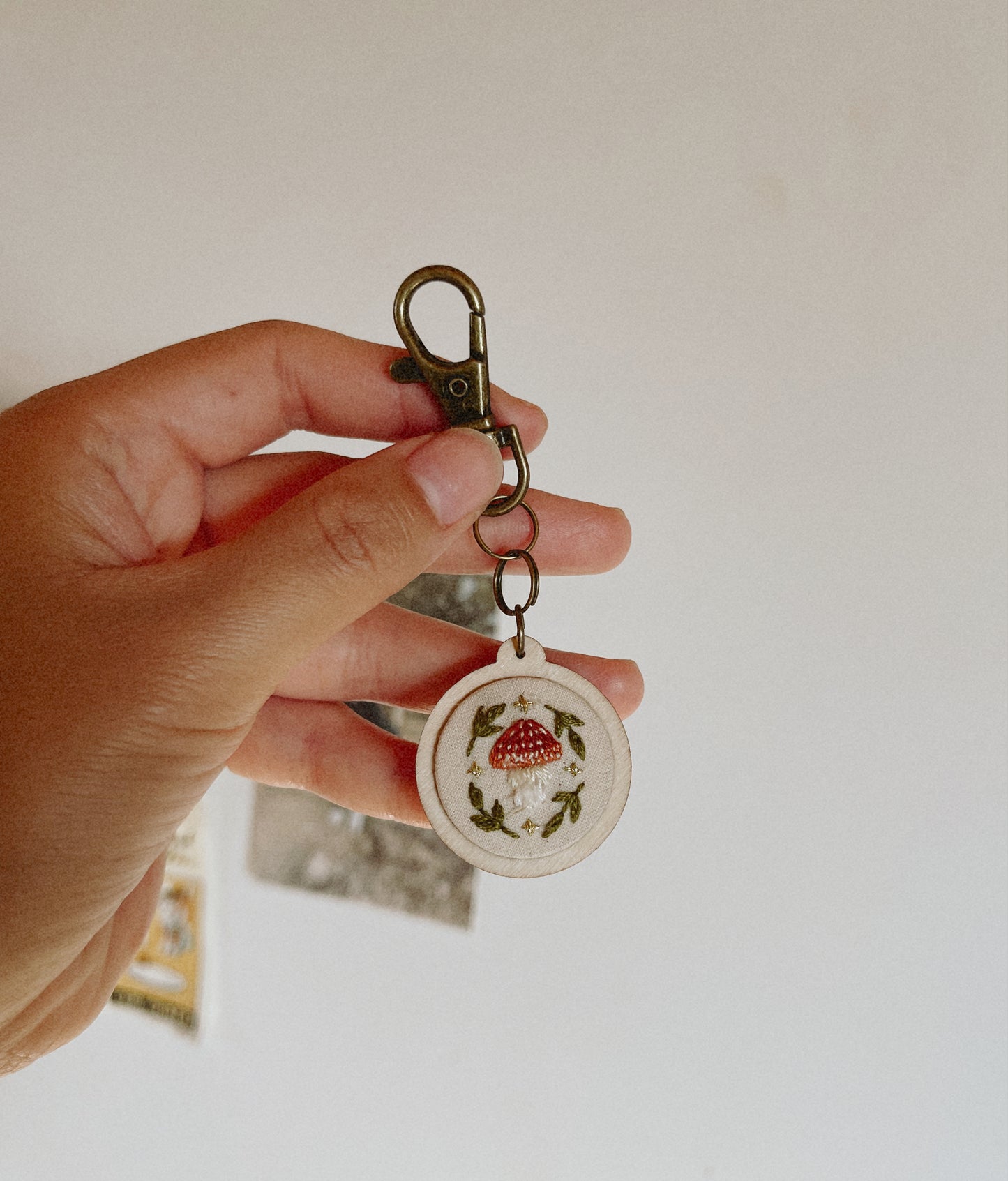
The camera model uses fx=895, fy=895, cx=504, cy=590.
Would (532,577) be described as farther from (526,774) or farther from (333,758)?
(333,758)

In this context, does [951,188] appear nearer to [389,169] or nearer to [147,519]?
[389,169]

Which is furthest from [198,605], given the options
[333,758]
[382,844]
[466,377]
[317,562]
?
[382,844]

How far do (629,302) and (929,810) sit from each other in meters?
0.73

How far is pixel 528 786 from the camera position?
3.18 feet

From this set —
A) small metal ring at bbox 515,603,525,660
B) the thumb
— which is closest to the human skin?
the thumb

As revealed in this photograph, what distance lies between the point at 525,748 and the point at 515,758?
1cm

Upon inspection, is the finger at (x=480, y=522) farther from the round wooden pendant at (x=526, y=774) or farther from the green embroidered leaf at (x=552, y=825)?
the green embroidered leaf at (x=552, y=825)

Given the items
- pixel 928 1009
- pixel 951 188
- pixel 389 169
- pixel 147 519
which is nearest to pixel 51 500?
pixel 147 519

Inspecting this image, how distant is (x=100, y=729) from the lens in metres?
0.78

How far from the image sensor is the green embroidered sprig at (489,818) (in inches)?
38.1

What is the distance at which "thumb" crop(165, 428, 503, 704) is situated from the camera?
768 millimetres

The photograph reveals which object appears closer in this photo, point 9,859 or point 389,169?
point 9,859

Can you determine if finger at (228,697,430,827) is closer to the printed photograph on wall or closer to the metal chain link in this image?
the printed photograph on wall

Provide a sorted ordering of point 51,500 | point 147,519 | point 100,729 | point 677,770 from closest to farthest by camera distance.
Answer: point 100,729 → point 51,500 → point 147,519 → point 677,770
